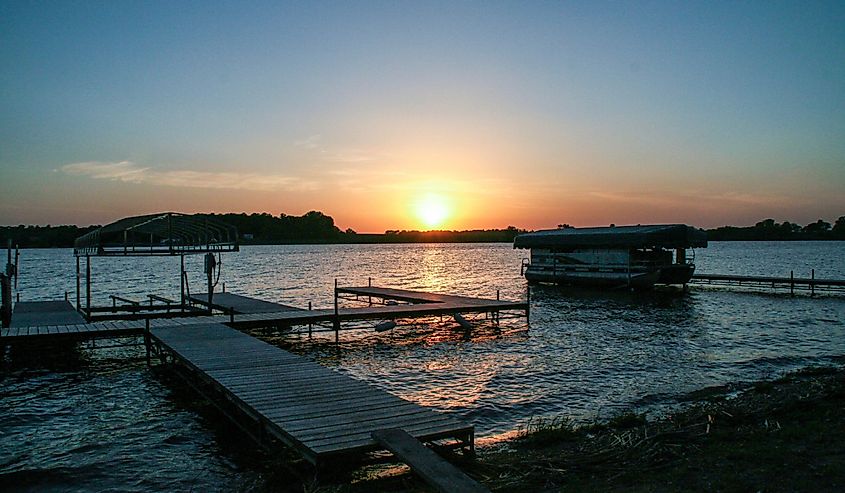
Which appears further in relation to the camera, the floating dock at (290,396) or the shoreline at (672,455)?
the floating dock at (290,396)

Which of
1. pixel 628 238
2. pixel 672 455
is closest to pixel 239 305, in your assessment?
pixel 672 455

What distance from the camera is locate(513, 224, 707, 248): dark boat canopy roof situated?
42781mm

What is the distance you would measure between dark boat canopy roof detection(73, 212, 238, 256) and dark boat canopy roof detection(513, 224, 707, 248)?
28.5m

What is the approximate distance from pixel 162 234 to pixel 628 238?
103 ft

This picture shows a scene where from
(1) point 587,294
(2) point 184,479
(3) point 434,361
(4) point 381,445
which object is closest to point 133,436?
(2) point 184,479

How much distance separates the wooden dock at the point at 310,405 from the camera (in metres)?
8.79

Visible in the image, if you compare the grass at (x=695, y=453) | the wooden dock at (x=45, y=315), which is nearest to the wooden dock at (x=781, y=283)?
the grass at (x=695, y=453)

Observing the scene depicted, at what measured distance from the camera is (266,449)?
1023 centimetres

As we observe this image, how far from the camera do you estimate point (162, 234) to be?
24.1m

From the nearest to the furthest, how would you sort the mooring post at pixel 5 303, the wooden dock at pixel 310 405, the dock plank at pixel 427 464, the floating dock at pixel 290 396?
the dock plank at pixel 427 464
the floating dock at pixel 290 396
the wooden dock at pixel 310 405
the mooring post at pixel 5 303

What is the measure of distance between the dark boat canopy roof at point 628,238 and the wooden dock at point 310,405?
33.6m

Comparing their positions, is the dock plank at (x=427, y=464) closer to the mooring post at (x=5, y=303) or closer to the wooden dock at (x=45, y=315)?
the wooden dock at (x=45, y=315)

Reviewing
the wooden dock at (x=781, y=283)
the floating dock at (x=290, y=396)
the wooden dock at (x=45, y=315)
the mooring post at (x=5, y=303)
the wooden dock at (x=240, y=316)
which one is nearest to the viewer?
the floating dock at (x=290, y=396)

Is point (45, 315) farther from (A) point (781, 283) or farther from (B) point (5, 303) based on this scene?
(A) point (781, 283)
